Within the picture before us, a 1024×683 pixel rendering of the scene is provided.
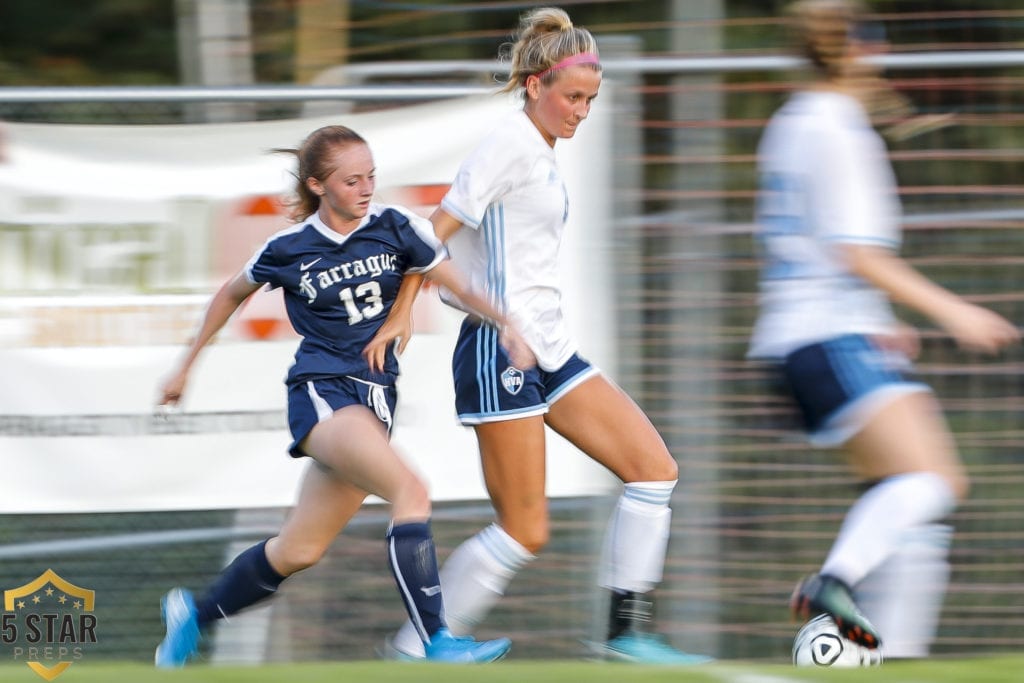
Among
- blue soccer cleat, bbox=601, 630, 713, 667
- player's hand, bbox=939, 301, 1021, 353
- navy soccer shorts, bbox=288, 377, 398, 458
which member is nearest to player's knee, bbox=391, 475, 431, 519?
navy soccer shorts, bbox=288, 377, 398, 458

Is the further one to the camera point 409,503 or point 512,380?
point 512,380

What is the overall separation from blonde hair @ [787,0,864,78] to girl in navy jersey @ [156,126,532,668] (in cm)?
111

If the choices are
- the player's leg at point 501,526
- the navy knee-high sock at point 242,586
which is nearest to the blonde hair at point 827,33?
the player's leg at point 501,526

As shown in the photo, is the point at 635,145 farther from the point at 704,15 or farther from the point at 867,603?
the point at 867,603

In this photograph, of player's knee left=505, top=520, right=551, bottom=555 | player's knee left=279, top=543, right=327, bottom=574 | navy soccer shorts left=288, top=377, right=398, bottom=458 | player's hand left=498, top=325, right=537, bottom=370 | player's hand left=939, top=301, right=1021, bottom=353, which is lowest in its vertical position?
player's knee left=279, top=543, right=327, bottom=574

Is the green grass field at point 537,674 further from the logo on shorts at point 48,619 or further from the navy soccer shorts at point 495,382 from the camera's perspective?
the logo on shorts at point 48,619

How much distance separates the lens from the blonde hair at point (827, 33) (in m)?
4.13

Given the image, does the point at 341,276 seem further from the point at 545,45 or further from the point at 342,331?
the point at 545,45

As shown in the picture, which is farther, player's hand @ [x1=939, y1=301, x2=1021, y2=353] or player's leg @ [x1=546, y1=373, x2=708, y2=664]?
player's leg @ [x1=546, y1=373, x2=708, y2=664]

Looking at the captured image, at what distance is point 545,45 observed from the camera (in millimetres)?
4355

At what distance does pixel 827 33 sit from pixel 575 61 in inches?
27.2

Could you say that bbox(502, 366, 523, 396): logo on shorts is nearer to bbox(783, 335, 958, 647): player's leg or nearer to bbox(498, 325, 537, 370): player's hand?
bbox(498, 325, 537, 370): player's hand

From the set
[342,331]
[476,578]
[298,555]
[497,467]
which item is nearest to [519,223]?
[342,331]

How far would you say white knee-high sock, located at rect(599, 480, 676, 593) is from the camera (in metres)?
4.41
